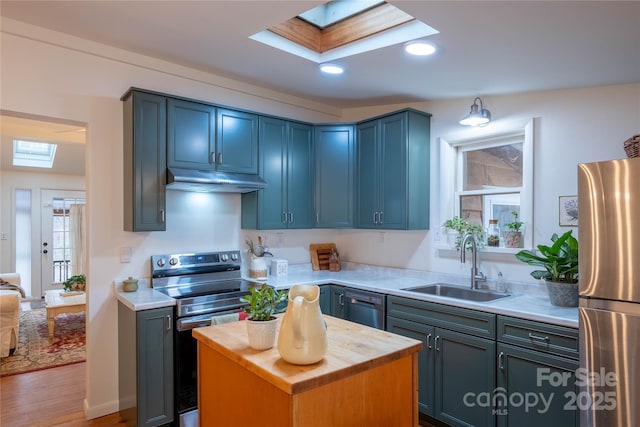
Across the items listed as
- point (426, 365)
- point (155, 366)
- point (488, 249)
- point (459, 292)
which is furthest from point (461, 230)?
point (155, 366)

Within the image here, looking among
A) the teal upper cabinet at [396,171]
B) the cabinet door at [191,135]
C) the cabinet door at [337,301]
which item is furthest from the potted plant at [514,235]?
the cabinet door at [191,135]

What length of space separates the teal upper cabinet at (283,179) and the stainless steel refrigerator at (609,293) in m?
2.28

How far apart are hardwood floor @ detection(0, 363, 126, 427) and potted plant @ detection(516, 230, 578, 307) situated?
9.92 ft

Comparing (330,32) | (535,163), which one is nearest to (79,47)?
(330,32)

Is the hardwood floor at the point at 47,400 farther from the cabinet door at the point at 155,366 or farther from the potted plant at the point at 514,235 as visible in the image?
the potted plant at the point at 514,235

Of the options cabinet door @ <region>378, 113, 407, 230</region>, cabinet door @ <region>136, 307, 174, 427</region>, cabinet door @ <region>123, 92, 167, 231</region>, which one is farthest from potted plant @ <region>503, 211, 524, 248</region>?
cabinet door @ <region>123, 92, 167, 231</region>

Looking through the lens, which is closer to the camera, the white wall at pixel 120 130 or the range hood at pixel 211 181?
the white wall at pixel 120 130

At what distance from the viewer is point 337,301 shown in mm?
3340

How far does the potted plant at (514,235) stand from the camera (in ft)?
9.54

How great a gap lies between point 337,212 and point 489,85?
5.55ft

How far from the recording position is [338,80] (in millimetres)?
3172

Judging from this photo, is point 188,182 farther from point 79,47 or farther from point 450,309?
point 450,309

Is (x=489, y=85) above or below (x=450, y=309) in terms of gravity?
above

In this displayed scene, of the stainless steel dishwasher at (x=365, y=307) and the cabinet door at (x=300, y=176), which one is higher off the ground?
the cabinet door at (x=300, y=176)
